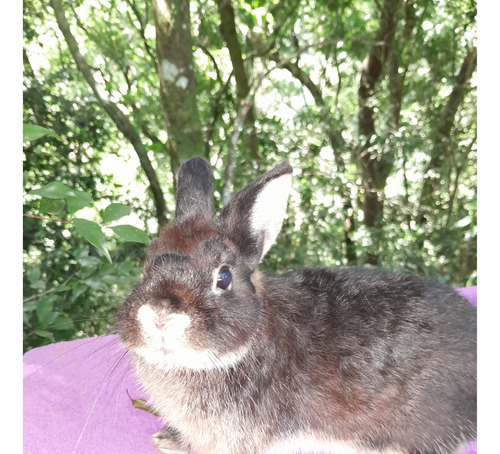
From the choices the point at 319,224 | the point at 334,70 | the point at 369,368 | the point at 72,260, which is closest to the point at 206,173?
the point at 369,368

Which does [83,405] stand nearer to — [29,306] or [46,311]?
[46,311]

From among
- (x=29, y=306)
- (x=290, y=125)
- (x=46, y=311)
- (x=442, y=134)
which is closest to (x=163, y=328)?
(x=46, y=311)

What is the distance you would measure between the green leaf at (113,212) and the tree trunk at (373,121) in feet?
8.91

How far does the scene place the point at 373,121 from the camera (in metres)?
4.04

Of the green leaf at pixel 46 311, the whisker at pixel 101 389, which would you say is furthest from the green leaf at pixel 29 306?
the whisker at pixel 101 389

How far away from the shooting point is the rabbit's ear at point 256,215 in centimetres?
142

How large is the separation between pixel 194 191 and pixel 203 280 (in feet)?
1.18

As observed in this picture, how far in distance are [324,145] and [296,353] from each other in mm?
2485

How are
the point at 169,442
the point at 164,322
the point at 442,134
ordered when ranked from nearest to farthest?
the point at 164,322 → the point at 169,442 → the point at 442,134

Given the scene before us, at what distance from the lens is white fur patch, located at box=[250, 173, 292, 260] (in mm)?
1419

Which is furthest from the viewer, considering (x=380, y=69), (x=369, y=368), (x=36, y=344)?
(x=380, y=69)

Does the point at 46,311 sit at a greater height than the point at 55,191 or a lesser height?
lesser
